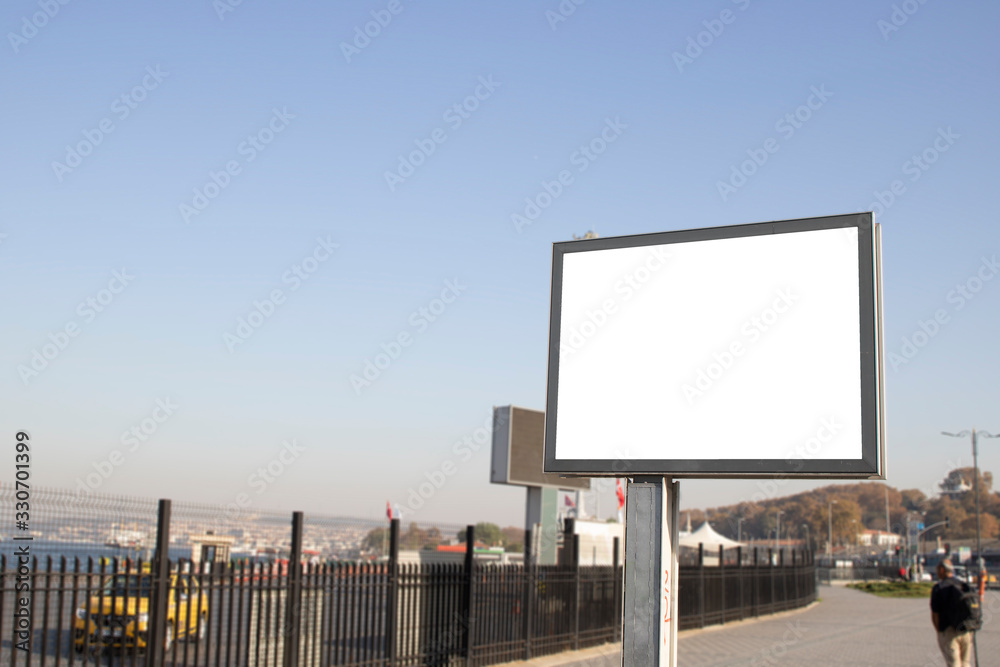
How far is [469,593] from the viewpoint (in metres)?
13.7

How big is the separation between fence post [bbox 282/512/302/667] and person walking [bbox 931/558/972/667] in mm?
7923

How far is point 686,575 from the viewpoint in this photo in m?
21.2

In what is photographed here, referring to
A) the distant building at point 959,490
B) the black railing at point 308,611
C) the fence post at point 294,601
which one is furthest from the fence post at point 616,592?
the distant building at point 959,490

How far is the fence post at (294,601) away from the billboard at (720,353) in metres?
5.47

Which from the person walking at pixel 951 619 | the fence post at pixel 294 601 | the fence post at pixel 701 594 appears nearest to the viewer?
the fence post at pixel 294 601

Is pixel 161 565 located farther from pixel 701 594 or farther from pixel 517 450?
pixel 701 594

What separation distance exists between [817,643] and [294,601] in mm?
13212

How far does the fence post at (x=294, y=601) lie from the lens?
1041 cm

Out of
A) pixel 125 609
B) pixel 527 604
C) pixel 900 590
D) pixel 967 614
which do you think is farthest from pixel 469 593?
pixel 900 590

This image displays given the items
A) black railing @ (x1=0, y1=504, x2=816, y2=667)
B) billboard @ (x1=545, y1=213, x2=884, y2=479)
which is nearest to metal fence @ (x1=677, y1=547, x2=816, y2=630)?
black railing @ (x1=0, y1=504, x2=816, y2=667)

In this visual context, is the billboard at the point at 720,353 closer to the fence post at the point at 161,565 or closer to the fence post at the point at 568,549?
the fence post at the point at 161,565

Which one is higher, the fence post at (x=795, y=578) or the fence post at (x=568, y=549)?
the fence post at (x=568, y=549)

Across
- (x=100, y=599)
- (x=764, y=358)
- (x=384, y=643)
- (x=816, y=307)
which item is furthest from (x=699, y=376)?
(x=384, y=643)

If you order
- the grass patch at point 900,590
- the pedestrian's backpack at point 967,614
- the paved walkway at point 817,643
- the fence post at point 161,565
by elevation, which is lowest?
the grass patch at point 900,590
